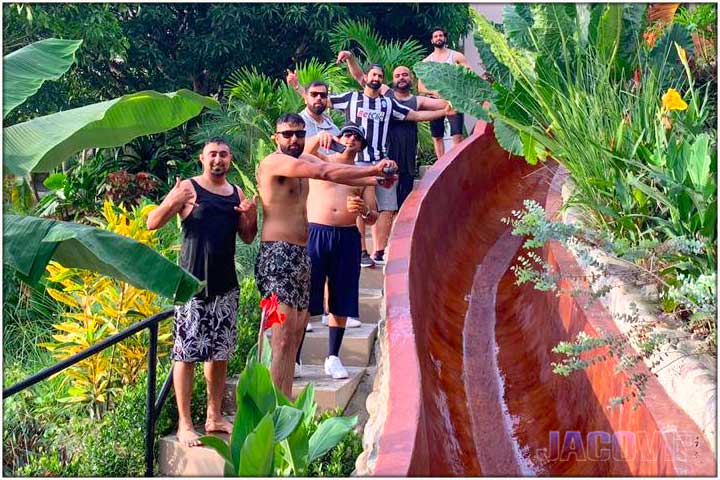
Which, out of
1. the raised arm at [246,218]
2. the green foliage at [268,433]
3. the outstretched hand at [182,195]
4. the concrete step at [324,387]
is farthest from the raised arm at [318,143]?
the green foliage at [268,433]

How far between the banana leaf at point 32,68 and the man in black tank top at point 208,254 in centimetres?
98

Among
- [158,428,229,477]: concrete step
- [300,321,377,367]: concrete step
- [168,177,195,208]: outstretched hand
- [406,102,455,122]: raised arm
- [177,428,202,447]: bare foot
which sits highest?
[406,102,455,122]: raised arm

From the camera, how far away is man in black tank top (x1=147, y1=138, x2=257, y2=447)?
18.5 feet

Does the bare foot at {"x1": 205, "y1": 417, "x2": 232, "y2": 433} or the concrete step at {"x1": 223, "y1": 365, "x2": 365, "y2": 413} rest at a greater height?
the concrete step at {"x1": 223, "y1": 365, "x2": 365, "y2": 413}

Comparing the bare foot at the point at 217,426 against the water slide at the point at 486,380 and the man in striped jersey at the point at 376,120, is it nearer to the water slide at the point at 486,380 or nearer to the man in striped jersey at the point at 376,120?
the water slide at the point at 486,380

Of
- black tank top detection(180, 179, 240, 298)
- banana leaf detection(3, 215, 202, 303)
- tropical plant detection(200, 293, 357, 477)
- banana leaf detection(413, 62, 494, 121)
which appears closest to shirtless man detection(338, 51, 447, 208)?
banana leaf detection(413, 62, 494, 121)

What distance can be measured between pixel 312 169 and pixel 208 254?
0.77 meters

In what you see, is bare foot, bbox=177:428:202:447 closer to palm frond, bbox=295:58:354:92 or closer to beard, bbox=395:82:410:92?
beard, bbox=395:82:410:92

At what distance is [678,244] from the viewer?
429 cm

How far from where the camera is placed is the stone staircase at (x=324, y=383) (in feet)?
20.1

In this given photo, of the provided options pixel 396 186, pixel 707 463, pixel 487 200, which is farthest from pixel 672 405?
pixel 487 200

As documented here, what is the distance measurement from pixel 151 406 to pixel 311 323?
5.71ft

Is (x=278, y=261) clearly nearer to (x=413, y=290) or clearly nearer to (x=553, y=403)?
(x=413, y=290)

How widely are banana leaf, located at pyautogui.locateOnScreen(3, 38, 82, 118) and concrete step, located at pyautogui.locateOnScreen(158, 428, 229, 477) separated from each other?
2.28 metres
